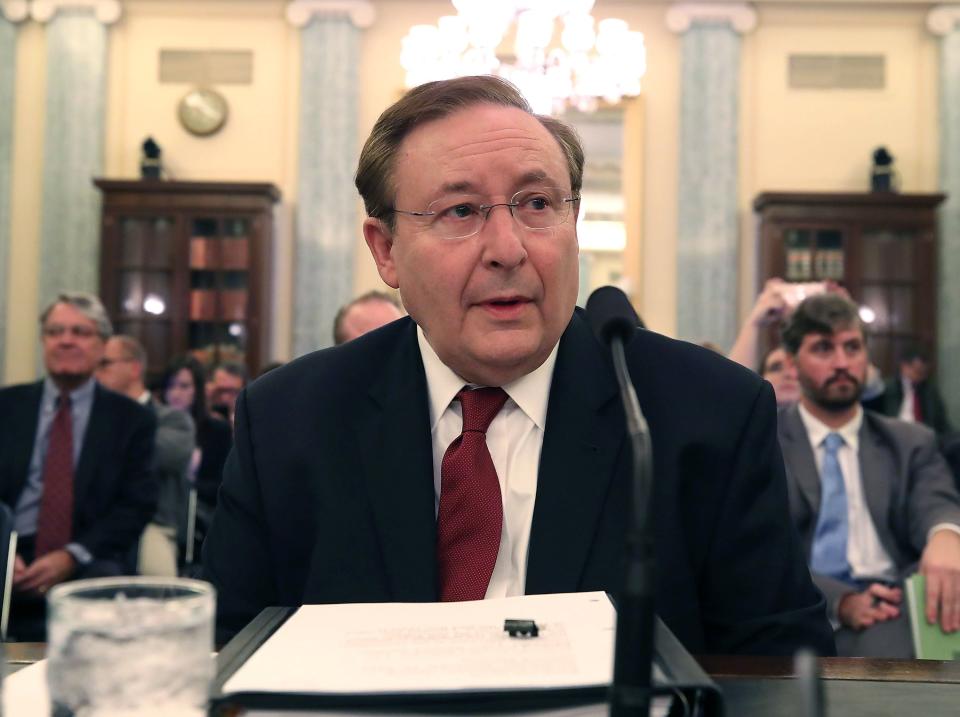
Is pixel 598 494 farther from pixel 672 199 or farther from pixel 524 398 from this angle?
pixel 672 199

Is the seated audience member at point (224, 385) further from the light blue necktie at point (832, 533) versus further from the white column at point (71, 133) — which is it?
the light blue necktie at point (832, 533)

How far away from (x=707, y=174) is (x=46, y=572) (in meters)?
6.01

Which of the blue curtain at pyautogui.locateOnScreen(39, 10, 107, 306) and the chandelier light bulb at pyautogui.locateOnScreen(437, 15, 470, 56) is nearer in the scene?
the chandelier light bulb at pyautogui.locateOnScreen(437, 15, 470, 56)

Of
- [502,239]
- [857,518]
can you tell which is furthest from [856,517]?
[502,239]

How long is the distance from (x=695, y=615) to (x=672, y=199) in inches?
283

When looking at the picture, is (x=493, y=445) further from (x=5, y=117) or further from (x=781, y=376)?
(x=5, y=117)

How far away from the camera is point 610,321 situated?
3.06ft

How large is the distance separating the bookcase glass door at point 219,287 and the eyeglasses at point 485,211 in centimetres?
668

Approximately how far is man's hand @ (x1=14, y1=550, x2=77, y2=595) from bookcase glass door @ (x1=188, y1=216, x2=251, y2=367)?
4510 millimetres

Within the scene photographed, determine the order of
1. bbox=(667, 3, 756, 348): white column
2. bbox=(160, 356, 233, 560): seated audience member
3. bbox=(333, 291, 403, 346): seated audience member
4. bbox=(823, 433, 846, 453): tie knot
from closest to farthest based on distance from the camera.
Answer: bbox=(823, 433, 846, 453): tie knot
bbox=(333, 291, 403, 346): seated audience member
bbox=(160, 356, 233, 560): seated audience member
bbox=(667, 3, 756, 348): white column

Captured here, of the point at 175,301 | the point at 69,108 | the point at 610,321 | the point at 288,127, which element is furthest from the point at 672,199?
the point at 610,321

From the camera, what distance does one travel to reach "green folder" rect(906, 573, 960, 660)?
244 centimetres

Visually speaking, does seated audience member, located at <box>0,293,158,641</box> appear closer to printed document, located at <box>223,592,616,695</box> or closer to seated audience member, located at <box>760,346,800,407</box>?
seated audience member, located at <box>760,346,800,407</box>

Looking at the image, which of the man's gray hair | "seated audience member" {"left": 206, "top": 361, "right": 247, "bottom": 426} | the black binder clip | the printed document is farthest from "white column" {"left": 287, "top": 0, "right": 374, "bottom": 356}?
the black binder clip
